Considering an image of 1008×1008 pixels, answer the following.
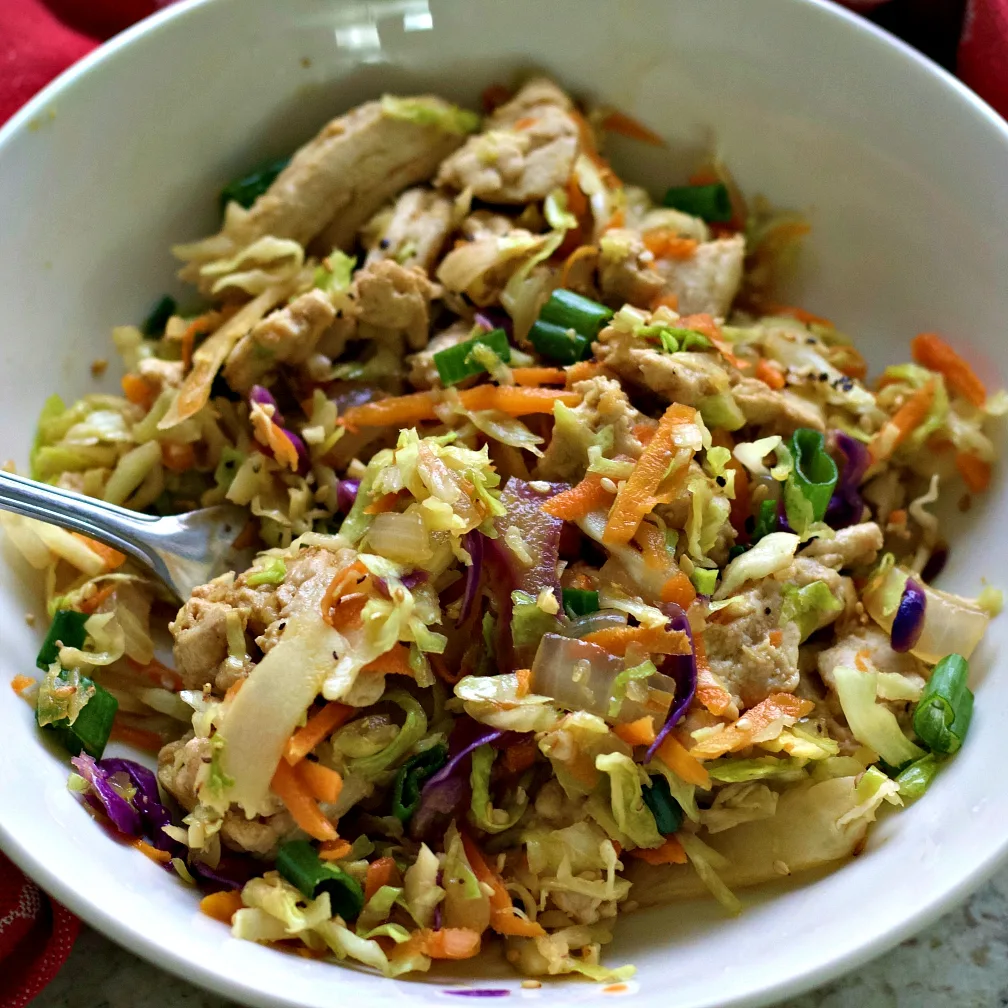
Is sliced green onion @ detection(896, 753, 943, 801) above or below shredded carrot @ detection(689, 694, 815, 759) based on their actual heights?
below

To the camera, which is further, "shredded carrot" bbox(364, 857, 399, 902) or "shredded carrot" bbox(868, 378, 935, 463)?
"shredded carrot" bbox(868, 378, 935, 463)

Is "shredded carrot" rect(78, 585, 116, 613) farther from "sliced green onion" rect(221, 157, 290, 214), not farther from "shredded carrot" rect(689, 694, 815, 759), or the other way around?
"shredded carrot" rect(689, 694, 815, 759)

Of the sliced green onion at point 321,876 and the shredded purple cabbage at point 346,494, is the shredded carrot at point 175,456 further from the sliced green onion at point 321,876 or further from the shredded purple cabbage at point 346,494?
the sliced green onion at point 321,876

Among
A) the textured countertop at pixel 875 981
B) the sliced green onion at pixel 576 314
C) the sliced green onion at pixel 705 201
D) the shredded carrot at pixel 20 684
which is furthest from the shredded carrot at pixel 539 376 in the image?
the textured countertop at pixel 875 981

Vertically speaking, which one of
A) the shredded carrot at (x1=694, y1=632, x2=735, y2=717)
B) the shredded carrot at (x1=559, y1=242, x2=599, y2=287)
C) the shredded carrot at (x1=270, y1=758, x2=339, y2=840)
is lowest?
the shredded carrot at (x1=694, y1=632, x2=735, y2=717)

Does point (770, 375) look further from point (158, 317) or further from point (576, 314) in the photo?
point (158, 317)

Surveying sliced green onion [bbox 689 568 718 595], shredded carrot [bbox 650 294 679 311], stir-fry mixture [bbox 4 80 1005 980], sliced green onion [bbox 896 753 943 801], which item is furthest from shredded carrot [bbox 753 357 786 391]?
sliced green onion [bbox 896 753 943 801]

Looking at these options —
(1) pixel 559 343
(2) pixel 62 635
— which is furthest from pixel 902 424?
(2) pixel 62 635
